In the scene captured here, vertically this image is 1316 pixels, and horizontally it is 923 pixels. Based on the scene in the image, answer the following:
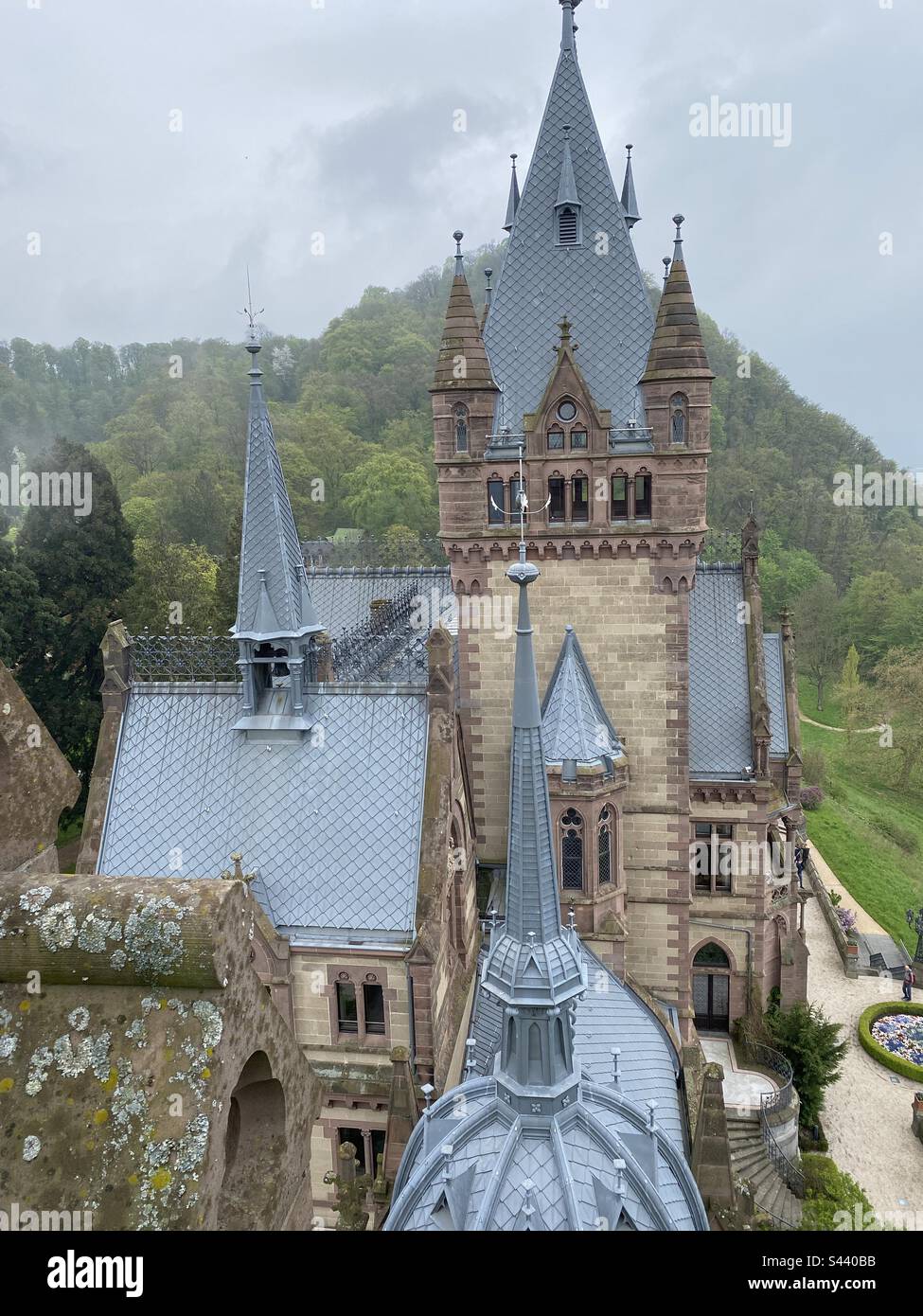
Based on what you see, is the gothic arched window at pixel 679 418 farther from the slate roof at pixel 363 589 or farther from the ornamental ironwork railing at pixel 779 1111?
the ornamental ironwork railing at pixel 779 1111

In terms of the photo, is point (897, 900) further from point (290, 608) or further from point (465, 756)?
point (290, 608)

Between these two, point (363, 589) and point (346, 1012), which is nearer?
point (346, 1012)

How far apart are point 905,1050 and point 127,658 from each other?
3047 centimetres

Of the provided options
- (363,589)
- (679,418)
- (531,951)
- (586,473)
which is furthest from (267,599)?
(363,589)

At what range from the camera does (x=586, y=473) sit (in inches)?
925

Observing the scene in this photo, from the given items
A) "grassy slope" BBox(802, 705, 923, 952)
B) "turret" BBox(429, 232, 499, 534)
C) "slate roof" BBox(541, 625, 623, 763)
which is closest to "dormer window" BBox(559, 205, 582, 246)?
"turret" BBox(429, 232, 499, 534)

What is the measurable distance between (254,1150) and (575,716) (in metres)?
18.7

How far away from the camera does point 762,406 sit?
114062mm

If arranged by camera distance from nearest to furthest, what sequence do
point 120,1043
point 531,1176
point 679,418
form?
point 120,1043 < point 531,1176 < point 679,418

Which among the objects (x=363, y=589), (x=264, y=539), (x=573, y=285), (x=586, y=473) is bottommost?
(x=363, y=589)

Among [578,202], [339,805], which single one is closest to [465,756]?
[339,805]

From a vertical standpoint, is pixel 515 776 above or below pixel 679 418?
below

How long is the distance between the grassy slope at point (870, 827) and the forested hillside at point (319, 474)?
14.4 m

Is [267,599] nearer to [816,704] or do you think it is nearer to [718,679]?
[718,679]
